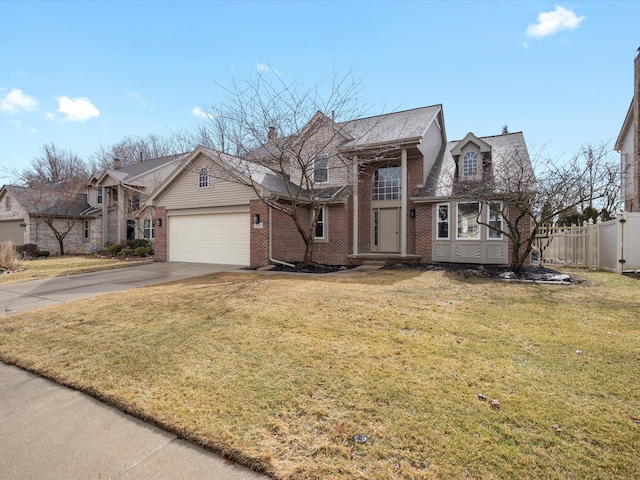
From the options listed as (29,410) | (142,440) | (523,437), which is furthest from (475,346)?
(29,410)

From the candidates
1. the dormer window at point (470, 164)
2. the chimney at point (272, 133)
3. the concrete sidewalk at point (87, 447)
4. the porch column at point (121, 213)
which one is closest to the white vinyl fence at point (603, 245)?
the dormer window at point (470, 164)

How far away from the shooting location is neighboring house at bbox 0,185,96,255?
23734 mm

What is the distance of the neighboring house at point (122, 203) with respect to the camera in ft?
80.3

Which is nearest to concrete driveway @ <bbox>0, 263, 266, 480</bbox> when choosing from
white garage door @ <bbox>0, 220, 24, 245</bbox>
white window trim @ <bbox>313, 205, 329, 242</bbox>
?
white window trim @ <bbox>313, 205, 329, 242</bbox>

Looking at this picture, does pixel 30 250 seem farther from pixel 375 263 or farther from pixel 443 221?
pixel 443 221

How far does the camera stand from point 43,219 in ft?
77.8

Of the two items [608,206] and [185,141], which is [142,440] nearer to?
[185,141]

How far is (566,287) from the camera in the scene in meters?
8.69

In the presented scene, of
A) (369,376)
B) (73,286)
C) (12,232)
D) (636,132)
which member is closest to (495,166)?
(636,132)

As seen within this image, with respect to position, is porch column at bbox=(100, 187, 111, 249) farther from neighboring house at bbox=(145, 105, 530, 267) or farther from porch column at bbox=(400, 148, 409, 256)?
porch column at bbox=(400, 148, 409, 256)

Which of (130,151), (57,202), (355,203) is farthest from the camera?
(130,151)

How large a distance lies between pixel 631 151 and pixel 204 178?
69.6 ft

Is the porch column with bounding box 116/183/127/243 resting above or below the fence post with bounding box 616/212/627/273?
above

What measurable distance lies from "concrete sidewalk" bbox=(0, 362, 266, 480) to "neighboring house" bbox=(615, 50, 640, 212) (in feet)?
59.6
